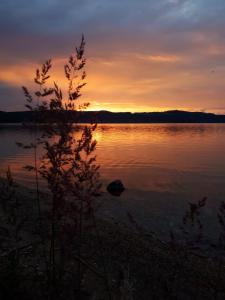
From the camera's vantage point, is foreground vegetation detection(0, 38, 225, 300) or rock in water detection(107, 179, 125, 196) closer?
foreground vegetation detection(0, 38, 225, 300)

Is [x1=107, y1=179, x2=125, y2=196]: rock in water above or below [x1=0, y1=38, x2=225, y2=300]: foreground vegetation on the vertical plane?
below

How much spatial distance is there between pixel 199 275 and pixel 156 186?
1664 cm

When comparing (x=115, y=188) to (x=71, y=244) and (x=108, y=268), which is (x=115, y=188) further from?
(x=71, y=244)

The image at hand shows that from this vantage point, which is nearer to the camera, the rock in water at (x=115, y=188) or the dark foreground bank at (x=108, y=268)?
the dark foreground bank at (x=108, y=268)

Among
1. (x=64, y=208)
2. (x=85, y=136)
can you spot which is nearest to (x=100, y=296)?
(x=64, y=208)

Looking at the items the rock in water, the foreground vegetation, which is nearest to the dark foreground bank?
the foreground vegetation

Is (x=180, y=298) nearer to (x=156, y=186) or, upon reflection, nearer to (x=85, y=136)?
(x=85, y=136)

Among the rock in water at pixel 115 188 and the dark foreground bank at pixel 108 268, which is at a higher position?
the dark foreground bank at pixel 108 268

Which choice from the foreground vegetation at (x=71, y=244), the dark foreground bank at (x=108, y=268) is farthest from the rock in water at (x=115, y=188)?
the foreground vegetation at (x=71, y=244)

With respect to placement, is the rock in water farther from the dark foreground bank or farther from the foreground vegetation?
the foreground vegetation

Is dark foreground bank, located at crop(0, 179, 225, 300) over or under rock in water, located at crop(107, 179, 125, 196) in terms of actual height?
over

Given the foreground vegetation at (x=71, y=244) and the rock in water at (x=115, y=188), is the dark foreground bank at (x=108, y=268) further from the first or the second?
the rock in water at (x=115, y=188)

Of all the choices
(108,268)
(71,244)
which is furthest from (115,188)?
(71,244)

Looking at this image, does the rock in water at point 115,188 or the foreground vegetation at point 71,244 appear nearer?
the foreground vegetation at point 71,244
